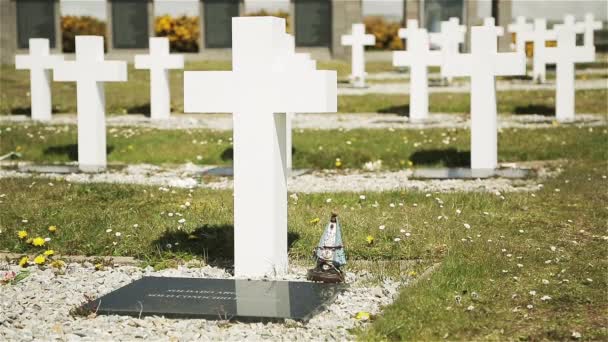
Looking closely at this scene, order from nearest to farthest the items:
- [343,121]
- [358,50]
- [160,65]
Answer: [343,121] < [160,65] < [358,50]

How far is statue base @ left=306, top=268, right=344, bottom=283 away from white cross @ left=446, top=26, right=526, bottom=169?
5.70 metres

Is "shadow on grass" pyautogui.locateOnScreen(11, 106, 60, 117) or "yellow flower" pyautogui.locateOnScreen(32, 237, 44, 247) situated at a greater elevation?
"shadow on grass" pyautogui.locateOnScreen(11, 106, 60, 117)

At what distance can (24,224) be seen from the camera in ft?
27.4

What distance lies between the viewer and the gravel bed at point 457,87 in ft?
73.6

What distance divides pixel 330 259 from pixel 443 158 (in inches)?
271

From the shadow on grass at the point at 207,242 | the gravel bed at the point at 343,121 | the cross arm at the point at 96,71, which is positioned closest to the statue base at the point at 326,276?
the shadow on grass at the point at 207,242

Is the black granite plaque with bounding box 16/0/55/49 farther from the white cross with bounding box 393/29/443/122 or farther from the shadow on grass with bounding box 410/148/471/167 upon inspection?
the shadow on grass with bounding box 410/148/471/167

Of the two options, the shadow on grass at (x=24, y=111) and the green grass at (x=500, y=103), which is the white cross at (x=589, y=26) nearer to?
the green grass at (x=500, y=103)

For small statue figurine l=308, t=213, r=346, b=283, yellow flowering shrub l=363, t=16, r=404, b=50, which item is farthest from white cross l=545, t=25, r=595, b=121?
yellow flowering shrub l=363, t=16, r=404, b=50

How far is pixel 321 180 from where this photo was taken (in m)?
11.5

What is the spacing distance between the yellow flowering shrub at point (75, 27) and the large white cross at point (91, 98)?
21.8 meters

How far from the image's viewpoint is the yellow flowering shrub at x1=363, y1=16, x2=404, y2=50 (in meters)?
36.3

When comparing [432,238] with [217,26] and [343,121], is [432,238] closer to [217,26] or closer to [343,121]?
[343,121]

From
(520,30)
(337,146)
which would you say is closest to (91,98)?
(337,146)
